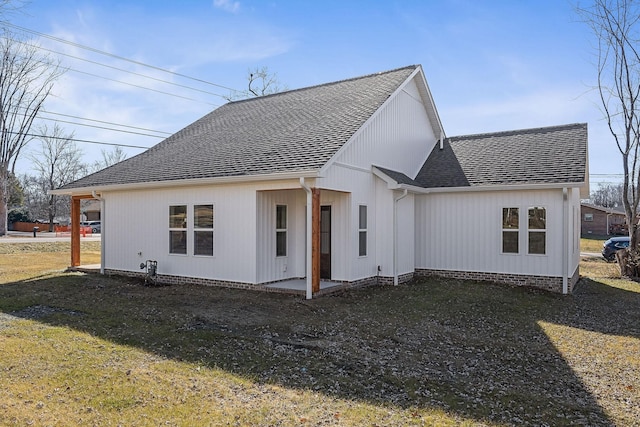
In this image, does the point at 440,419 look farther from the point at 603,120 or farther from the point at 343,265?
the point at 603,120

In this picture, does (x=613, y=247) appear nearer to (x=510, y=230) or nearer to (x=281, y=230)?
(x=510, y=230)

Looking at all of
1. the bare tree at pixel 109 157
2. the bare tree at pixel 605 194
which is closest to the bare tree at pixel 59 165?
the bare tree at pixel 109 157

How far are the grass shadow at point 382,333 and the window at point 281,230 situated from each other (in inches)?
62.8

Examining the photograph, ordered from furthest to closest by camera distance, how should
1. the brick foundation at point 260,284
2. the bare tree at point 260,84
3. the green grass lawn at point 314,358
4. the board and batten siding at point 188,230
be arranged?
the bare tree at point 260,84, the board and batten siding at point 188,230, the brick foundation at point 260,284, the green grass lawn at point 314,358

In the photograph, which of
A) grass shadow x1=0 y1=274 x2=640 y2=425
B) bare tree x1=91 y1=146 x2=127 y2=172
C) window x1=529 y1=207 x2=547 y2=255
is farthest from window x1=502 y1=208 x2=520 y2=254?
bare tree x1=91 y1=146 x2=127 y2=172

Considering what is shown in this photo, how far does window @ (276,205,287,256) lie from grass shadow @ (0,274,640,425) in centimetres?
160

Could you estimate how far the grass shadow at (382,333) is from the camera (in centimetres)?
509

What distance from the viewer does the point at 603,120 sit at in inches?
654

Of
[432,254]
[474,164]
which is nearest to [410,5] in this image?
[474,164]

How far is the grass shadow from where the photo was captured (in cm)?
509

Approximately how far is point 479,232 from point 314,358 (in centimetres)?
793

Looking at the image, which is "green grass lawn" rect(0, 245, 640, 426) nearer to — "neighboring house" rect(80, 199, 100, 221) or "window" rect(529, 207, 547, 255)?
"window" rect(529, 207, 547, 255)

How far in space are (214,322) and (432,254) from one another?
290 inches

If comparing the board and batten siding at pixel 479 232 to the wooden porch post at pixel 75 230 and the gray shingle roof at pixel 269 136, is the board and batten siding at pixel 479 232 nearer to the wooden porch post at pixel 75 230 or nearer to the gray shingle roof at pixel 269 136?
the gray shingle roof at pixel 269 136
